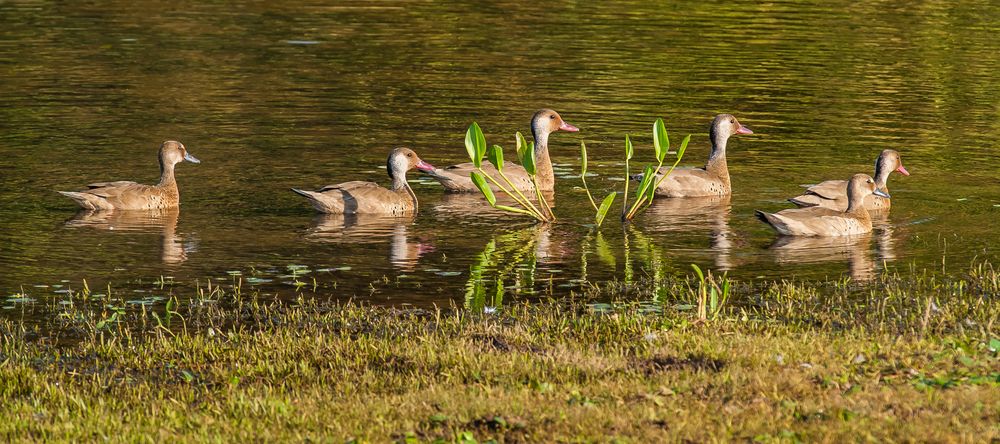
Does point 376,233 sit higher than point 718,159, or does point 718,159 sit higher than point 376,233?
point 718,159

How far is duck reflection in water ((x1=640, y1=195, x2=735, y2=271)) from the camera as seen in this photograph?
1620 cm

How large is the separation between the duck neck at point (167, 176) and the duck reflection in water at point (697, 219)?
5656mm

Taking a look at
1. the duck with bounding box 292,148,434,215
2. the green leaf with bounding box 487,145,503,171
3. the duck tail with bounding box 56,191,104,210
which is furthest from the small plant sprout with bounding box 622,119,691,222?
the duck tail with bounding box 56,191,104,210

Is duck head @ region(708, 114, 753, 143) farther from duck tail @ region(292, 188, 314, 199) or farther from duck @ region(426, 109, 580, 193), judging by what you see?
duck tail @ region(292, 188, 314, 199)

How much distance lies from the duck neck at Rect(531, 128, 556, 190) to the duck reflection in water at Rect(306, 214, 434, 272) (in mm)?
2335

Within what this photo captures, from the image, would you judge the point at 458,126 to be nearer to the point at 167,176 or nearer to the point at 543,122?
the point at 543,122

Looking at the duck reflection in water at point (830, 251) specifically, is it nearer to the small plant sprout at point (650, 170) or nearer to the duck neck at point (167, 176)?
the small plant sprout at point (650, 170)

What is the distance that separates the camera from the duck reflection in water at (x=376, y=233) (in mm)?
15609

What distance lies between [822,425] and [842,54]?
25.7 m

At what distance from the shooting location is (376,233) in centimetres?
1709

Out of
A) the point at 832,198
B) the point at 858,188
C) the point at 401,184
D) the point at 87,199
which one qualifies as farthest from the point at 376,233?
the point at 858,188

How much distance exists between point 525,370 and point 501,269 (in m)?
4.62

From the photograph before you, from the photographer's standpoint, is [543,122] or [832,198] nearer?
[832,198]

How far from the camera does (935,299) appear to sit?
12.8m
